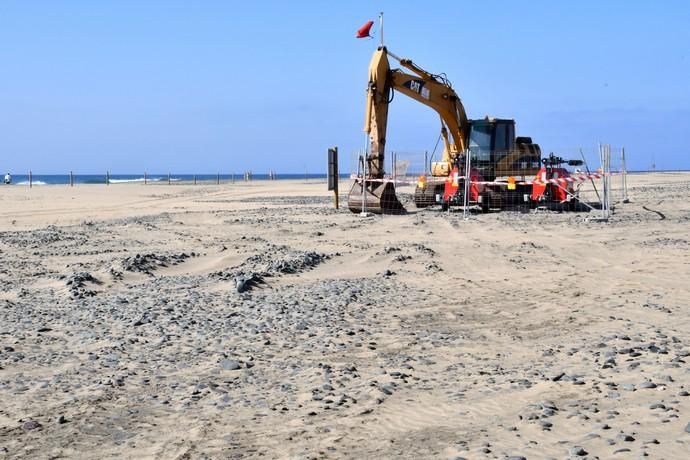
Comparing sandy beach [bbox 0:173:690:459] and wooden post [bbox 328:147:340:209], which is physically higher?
wooden post [bbox 328:147:340:209]

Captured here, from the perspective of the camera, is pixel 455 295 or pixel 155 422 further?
pixel 455 295

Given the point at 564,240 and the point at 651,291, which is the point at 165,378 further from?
the point at 564,240

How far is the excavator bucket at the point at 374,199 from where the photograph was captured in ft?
75.6

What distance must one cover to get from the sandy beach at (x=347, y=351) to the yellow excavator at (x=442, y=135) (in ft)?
33.0

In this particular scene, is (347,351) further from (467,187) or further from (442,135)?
(442,135)

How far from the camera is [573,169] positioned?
1024 inches

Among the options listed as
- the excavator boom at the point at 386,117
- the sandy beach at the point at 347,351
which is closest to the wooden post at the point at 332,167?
the excavator boom at the point at 386,117

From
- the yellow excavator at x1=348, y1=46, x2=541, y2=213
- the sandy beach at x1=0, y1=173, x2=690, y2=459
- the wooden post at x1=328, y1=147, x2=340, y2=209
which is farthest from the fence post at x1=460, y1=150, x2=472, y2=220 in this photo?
the sandy beach at x1=0, y1=173, x2=690, y2=459

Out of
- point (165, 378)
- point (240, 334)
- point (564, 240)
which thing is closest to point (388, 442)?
point (165, 378)

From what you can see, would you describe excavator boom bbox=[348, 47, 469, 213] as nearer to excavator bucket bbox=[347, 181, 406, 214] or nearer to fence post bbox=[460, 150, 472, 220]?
excavator bucket bbox=[347, 181, 406, 214]

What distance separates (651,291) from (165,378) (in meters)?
5.92

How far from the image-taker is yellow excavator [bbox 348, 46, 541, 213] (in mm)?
24281

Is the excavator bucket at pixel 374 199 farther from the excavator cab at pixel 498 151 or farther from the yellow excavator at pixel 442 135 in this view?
the excavator cab at pixel 498 151

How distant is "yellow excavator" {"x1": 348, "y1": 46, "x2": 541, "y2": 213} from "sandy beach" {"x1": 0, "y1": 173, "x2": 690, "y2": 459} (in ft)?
33.0
